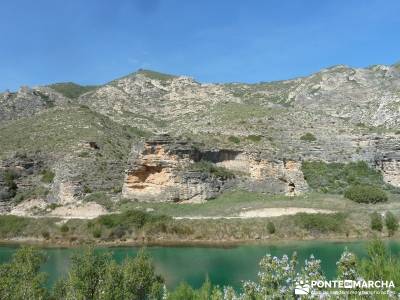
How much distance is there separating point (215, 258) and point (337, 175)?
33.1 meters

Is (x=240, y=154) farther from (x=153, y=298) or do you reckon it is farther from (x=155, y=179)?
(x=153, y=298)

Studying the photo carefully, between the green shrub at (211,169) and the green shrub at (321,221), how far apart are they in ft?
45.4

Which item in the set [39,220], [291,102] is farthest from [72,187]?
[291,102]

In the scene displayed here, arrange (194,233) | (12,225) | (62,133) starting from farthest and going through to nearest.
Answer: (62,133) < (12,225) < (194,233)

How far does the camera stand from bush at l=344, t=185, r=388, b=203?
157 ft

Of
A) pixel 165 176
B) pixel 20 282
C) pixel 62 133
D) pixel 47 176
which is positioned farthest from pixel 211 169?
pixel 20 282

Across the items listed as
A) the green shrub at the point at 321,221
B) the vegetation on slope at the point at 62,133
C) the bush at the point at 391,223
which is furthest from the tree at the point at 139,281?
the vegetation on slope at the point at 62,133

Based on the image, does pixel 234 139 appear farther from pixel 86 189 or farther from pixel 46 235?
pixel 46 235

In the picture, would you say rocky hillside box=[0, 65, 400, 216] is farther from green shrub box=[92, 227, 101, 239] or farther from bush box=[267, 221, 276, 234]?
bush box=[267, 221, 276, 234]

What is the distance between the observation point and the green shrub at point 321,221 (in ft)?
132

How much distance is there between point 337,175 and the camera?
2329 inches

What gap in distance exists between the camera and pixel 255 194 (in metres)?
53.2

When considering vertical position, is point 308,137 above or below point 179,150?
above

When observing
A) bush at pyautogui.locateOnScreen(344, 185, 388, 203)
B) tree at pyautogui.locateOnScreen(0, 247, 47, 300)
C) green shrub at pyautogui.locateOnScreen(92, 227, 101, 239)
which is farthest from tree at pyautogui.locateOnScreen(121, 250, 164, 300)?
bush at pyautogui.locateOnScreen(344, 185, 388, 203)
